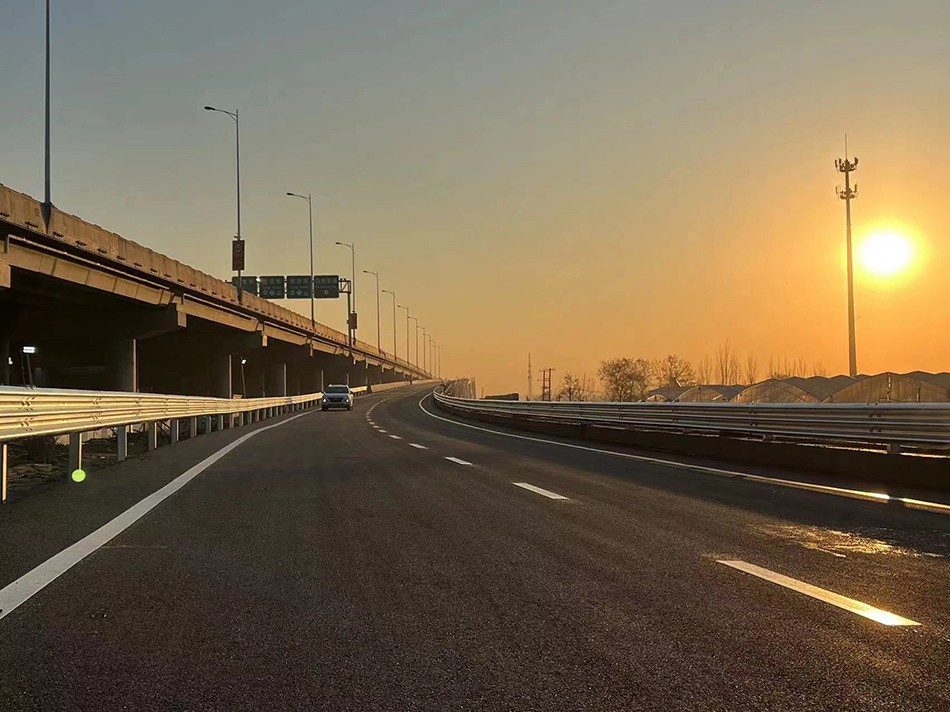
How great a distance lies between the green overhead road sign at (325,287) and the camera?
89312 mm

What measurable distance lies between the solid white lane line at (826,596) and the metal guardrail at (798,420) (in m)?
7.96

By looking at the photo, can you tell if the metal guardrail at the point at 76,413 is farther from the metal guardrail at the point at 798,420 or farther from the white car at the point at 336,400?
the white car at the point at 336,400

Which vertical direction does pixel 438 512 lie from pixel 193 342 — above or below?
below

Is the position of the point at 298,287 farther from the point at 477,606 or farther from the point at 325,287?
the point at 477,606

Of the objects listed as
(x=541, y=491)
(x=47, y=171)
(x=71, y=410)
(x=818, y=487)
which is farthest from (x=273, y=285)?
(x=818, y=487)

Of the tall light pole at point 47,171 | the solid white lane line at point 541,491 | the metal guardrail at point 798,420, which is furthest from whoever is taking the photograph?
the tall light pole at point 47,171

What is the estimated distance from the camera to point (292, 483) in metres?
12.5

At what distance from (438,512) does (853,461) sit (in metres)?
8.08

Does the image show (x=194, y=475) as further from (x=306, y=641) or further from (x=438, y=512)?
(x=306, y=641)

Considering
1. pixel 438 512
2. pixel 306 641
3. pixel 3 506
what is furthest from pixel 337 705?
pixel 3 506

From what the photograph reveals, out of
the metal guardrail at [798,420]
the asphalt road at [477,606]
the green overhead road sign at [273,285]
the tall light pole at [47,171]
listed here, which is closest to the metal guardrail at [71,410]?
the asphalt road at [477,606]

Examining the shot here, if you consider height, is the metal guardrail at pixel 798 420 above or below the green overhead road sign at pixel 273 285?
Result: below

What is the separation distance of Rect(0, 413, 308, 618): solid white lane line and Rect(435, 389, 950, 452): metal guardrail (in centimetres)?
1080

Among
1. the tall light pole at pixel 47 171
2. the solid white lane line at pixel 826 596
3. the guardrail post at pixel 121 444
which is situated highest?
the tall light pole at pixel 47 171
